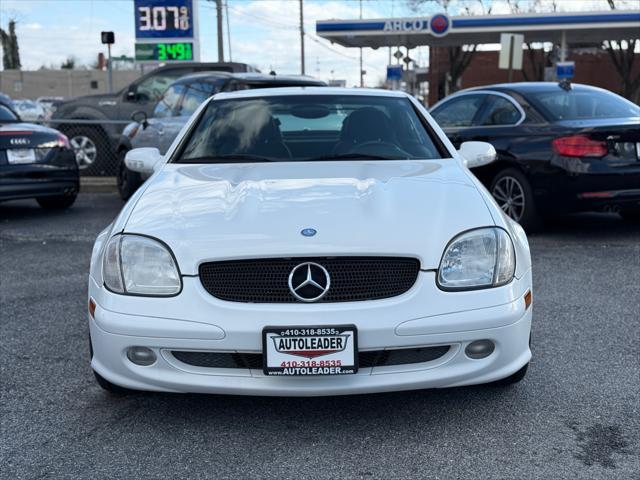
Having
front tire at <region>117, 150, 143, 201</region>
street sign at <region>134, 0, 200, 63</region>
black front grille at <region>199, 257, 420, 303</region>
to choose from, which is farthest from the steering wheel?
street sign at <region>134, 0, 200, 63</region>

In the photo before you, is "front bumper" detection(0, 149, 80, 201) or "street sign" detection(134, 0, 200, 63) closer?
"front bumper" detection(0, 149, 80, 201)

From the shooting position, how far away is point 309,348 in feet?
9.11

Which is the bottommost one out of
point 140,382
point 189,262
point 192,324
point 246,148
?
point 140,382

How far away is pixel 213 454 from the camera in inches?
112

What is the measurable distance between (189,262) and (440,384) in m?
1.06

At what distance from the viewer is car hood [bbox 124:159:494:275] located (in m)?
2.93

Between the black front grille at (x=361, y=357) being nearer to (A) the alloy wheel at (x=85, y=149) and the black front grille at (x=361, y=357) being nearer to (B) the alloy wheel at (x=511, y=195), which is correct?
(B) the alloy wheel at (x=511, y=195)

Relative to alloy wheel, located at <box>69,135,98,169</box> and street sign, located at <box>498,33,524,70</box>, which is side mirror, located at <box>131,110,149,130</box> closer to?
alloy wheel, located at <box>69,135,98,169</box>

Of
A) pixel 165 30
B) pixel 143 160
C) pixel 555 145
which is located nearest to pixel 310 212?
pixel 143 160

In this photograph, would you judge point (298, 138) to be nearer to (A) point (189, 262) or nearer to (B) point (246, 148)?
(B) point (246, 148)

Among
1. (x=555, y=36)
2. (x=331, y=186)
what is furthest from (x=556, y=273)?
(x=555, y=36)

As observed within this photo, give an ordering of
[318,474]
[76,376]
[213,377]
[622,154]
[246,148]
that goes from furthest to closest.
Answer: [622,154] → [246,148] → [76,376] → [213,377] → [318,474]

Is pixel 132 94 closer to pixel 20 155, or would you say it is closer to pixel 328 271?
pixel 20 155

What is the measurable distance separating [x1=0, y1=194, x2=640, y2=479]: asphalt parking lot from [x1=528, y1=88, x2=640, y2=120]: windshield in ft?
10.1
